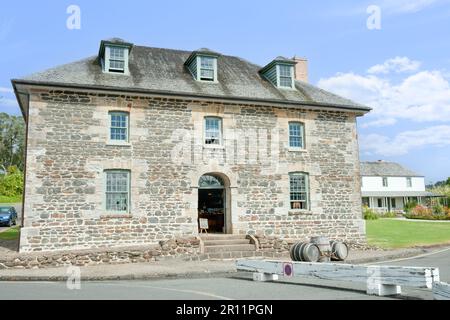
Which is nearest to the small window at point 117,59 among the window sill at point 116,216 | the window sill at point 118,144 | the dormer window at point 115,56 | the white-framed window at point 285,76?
the dormer window at point 115,56

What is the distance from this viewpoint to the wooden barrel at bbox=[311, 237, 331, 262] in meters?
14.2

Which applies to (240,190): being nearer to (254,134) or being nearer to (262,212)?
(262,212)

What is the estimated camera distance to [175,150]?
18.4 meters

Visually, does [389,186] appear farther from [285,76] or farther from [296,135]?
[296,135]

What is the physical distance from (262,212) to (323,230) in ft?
10.4

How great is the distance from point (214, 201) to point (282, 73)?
7259mm

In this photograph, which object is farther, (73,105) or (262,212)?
(262,212)

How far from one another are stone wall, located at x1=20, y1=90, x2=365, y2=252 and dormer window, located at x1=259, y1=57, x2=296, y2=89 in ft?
6.51

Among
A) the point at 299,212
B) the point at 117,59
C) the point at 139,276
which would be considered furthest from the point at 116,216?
the point at 299,212

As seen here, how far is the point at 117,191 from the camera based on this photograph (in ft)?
57.4

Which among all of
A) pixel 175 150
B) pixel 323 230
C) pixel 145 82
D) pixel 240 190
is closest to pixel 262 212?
pixel 240 190

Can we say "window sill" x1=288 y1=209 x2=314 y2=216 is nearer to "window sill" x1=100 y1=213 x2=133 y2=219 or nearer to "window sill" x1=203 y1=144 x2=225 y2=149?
"window sill" x1=203 y1=144 x2=225 y2=149

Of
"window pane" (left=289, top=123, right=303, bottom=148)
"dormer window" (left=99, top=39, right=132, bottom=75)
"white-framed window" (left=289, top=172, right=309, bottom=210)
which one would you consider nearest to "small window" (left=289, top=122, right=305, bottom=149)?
"window pane" (left=289, top=123, right=303, bottom=148)

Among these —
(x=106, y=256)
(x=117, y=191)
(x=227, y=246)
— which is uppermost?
(x=117, y=191)
